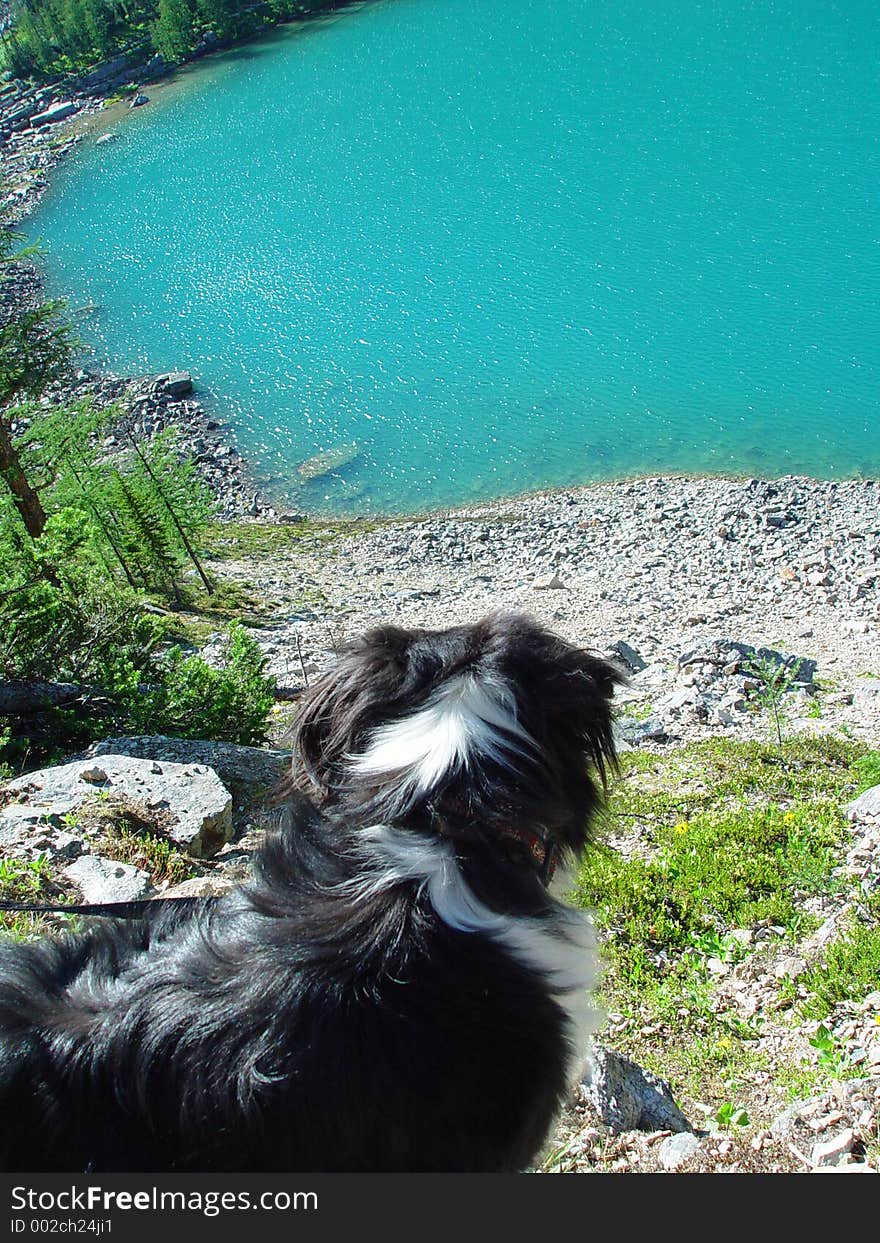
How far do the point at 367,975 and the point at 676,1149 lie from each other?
6.40 feet

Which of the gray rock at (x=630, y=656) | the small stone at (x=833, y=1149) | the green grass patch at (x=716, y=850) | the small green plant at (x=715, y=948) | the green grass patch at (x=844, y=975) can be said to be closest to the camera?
the small stone at (x=833, y=1149)

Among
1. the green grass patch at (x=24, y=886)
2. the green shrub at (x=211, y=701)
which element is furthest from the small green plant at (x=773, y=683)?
the green grass patch at (x=24, y=886)

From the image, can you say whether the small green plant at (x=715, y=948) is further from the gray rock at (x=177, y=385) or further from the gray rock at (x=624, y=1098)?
the gray rock at (x=177, y=385)

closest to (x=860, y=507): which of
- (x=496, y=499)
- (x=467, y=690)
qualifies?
(x=496, y=499)

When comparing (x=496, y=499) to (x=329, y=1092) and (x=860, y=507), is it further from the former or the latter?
(x=329, y=1092)

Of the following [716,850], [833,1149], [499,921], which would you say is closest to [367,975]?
[499,921]

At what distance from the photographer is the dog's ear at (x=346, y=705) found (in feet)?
Result: 8.79

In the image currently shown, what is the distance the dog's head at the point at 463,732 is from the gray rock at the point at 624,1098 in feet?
4.62

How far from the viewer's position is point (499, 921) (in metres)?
2.43

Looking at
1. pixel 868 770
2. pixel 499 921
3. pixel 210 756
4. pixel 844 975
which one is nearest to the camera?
pixel 499 921

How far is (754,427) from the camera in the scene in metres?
23.7

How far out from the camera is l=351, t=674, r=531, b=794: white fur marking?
2484 mm

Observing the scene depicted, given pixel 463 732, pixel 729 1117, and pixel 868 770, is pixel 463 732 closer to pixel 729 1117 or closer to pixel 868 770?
pixel 729 1117

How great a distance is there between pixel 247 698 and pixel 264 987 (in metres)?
6.84
